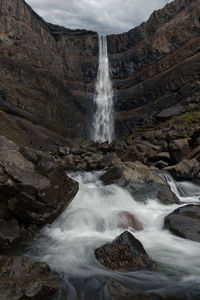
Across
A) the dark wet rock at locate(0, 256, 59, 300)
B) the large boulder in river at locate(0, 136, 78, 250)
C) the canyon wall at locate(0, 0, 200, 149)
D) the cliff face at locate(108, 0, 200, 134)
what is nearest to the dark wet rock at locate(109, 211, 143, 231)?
the large boulder in river at locate(0, 136, 78, 250)

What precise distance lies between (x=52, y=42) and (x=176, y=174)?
49826 mm

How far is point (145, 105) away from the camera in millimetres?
41812

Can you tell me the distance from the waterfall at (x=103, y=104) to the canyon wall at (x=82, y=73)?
137 cm

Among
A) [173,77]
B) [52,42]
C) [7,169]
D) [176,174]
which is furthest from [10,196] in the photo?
[52,42]

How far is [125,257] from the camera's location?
4926mm

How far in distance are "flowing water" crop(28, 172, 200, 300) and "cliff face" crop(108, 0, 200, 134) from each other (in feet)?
81.5

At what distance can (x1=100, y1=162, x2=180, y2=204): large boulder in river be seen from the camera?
990 centimetres

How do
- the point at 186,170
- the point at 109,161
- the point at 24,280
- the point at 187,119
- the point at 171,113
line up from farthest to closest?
the point at 171,113
the point at 187,119
the point at 109,161
the point at 186,170
the point at 24,280

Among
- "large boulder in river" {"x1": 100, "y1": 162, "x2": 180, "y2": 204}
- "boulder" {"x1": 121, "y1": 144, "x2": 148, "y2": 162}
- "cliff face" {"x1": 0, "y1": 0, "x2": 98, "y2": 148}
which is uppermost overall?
"cliff face" {"x1": 0, "y1": 0, "x2": 98, "y2": 148}

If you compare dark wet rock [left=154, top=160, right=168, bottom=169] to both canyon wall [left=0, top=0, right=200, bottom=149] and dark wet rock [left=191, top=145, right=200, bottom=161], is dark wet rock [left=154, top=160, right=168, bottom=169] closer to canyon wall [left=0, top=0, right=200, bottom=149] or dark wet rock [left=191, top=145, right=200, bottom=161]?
dark wet rock [left=191, top=145, right=200, bottom=161]

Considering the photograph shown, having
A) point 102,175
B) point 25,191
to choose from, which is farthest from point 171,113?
point 25,191

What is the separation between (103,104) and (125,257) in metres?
43.9

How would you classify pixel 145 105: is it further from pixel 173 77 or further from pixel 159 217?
pixel 159 217

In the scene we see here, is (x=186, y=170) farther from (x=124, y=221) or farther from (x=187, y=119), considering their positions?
(x=187, y=119)
